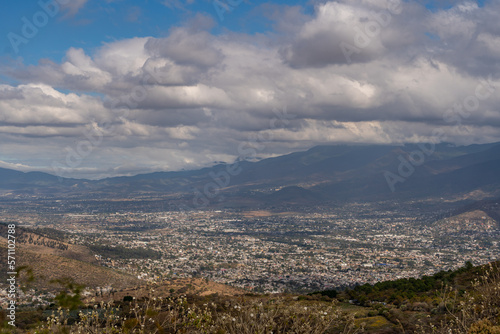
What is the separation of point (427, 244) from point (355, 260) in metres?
39.3

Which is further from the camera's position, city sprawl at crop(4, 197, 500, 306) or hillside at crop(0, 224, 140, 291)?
city sprawl at crop(4, 197, 500, 306)

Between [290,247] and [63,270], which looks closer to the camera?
[63,270]

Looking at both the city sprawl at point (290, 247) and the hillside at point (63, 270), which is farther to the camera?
the city sprawl at point (290, 247)

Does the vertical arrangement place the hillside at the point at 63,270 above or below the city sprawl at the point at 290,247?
above

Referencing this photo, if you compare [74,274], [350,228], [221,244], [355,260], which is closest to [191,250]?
[221,244]

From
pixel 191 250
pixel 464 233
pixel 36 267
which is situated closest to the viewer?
pixel 36 267

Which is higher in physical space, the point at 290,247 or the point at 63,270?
the point at 63,270

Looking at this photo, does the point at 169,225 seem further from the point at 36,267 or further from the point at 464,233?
the point at 36,267

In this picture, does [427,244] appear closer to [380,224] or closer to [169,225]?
[380,224]

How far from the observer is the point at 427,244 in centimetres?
12588

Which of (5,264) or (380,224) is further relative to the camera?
(380,224)

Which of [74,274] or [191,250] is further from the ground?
[74,274]

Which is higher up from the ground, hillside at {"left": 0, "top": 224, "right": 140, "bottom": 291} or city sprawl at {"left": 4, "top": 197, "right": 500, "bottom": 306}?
hillside at {"left": 0, "top": 224, "right": 140, "bottom": 291}

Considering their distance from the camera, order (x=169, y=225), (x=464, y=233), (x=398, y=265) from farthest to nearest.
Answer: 1. (x=169, y=225)
2. (x=464, y=233)
3. (x=398, y=265)
